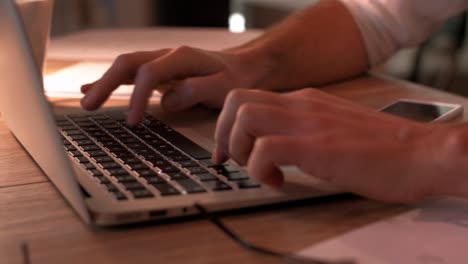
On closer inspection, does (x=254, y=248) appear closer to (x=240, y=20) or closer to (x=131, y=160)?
(x=131, y=160)

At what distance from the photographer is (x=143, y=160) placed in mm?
629

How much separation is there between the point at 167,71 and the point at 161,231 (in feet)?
1.07

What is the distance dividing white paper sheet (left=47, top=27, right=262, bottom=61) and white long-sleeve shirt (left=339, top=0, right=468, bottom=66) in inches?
10.7

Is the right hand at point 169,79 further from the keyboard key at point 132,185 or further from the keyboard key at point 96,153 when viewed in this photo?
the keyboard key at point 132,185

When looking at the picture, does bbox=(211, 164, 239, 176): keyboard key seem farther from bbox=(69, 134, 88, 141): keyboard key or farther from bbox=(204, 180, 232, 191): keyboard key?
bbox=(69, 134, 88, 141): keyboard key

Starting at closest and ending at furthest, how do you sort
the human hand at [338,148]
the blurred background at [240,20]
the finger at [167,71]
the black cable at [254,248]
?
1. the black cable at [254,248]
2. the human hand at [338,148]
3. the finger at [167,71]
4. the blurred background at [240,20]

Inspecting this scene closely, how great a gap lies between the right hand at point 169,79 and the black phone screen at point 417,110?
0.21 metres

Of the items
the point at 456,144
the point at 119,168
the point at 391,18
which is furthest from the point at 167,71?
the point at 391,18

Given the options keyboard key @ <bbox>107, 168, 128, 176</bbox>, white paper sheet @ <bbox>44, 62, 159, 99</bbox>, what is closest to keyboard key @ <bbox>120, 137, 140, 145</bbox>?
keyboard key @ <bbox>107, 168, 128, 176</bbox>

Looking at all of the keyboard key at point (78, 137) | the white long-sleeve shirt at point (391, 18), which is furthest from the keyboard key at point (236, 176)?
the white long-sleeve shirt at point (391, 18)

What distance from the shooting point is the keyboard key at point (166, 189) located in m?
0.54

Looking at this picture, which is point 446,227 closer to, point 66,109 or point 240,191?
point 240,191

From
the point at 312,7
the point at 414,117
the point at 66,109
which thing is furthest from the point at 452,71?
the point at 66,109

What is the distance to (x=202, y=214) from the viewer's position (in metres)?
0.53
